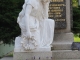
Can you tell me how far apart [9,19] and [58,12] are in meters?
3.66

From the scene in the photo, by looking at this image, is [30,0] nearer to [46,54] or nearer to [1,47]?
[46,54]

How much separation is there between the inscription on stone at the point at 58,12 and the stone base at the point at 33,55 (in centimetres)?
187

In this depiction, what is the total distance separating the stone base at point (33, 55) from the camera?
26.4ft

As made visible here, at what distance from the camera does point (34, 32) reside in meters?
8.13

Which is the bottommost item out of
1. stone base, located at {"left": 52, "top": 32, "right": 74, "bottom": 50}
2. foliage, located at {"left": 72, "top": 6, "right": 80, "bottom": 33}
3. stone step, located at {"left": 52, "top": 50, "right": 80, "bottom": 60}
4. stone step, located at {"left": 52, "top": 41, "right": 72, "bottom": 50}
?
stone step, located at {"left": 52, "top": 50, "right": 80, "bottom": 60}

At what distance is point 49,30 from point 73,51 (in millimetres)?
928

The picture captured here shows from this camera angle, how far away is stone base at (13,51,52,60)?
26.4ft

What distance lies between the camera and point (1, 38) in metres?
12.8

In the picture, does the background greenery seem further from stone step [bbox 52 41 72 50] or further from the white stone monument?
the white stone monument

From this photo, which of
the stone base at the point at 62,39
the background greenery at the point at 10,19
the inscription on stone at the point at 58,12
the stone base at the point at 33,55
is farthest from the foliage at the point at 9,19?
the stone base at the point at 33,55

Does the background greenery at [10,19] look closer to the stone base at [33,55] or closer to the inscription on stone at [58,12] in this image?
the inscription on stone at [58,12]

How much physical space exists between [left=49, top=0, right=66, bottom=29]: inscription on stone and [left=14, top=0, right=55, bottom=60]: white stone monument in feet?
4.25

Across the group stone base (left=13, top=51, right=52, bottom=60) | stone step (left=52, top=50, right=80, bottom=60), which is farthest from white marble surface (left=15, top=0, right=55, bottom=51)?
stone step (left=52, top=50, right=80, bottom=60)

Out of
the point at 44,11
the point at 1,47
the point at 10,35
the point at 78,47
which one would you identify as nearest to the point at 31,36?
the point at 44,11
